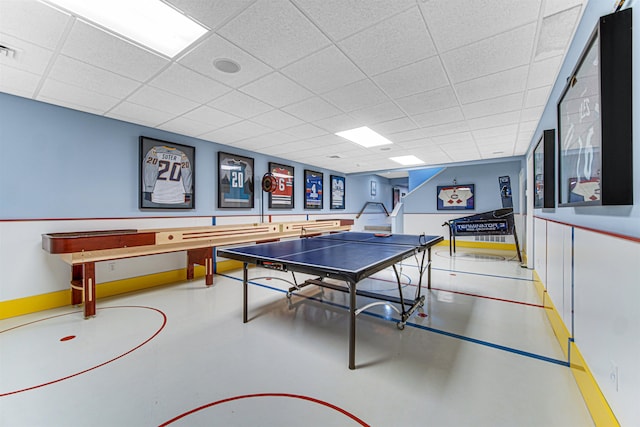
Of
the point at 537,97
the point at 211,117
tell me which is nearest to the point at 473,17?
the point at 537,97

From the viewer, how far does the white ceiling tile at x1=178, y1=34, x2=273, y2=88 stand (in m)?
2.14

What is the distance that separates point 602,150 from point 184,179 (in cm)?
506

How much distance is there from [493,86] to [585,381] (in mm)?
2782

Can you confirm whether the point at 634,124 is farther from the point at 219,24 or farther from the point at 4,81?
the point at 4,81

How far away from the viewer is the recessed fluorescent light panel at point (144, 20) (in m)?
1.73

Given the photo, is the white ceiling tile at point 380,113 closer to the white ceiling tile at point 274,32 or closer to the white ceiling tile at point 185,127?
the white ceiling tile at point 274,32

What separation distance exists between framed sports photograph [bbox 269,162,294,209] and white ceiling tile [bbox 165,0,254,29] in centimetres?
447

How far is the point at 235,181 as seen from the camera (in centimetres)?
549

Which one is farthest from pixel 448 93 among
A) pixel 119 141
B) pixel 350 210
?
pixel 350 210

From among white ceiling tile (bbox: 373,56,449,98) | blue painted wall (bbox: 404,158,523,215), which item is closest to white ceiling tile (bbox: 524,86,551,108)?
white ceiling tile (bbox: 373,56,449,98)

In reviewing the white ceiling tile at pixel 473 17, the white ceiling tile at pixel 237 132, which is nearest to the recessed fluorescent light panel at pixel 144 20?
the white ceiling tile at pixel 473 17

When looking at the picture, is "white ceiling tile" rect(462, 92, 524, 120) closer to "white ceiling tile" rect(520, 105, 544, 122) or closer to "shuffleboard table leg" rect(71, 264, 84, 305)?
"white ceiling tile" rect(520, 105, 544, 122)

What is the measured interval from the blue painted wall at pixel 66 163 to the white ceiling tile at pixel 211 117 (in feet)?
3.18

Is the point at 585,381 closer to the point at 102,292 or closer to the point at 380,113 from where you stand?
the point at 380,113
